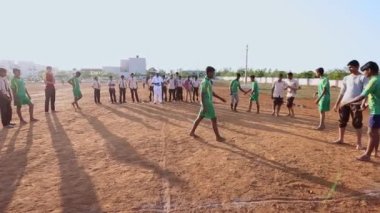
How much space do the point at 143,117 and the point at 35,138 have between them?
4.24 meters

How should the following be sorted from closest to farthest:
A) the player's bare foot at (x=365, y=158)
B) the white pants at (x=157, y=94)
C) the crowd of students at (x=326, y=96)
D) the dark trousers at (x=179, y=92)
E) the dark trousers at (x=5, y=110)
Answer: the crowd of students at (x=326, y=96) → the player's bare foot at (x=365, y=158) → the dark trousers at (x=5, y=110) → the white pants at (x=157, y=94) → the dark trousers at (x=179, y=92)

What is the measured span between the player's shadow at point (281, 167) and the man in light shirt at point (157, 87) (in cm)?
995

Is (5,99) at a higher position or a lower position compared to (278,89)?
lower

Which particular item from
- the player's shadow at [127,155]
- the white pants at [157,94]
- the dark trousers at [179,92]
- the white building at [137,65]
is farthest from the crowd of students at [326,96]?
the white building at [137,65]

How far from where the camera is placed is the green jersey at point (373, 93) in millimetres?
5715

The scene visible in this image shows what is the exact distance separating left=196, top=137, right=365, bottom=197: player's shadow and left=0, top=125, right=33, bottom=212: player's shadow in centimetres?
372

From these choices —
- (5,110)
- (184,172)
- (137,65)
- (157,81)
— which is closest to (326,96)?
(184,172)

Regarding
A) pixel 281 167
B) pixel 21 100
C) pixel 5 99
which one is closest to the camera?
pixel 281 167

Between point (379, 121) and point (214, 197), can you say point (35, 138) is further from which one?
point (379, 121)

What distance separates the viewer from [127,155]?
7.01 metres

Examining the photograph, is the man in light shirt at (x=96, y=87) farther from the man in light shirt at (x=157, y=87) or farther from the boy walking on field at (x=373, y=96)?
the boy walking on field at (x=373, y=96)

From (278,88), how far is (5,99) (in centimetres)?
893

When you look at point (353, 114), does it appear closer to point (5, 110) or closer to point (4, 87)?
point (4, 87)

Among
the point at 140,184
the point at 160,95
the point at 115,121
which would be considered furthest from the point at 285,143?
the point at 160,95
